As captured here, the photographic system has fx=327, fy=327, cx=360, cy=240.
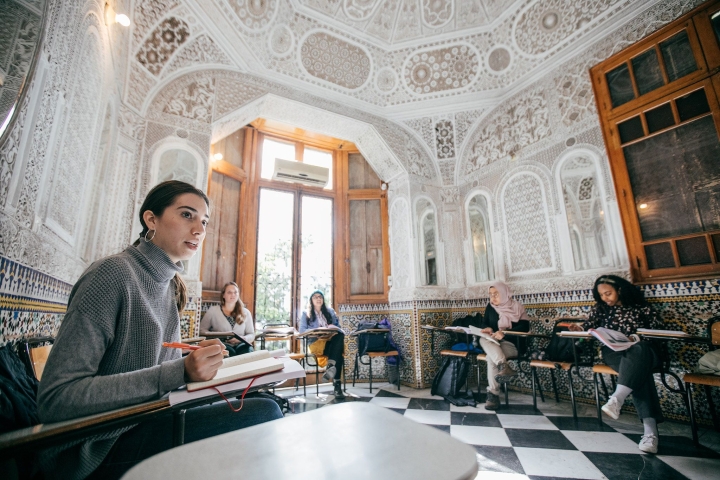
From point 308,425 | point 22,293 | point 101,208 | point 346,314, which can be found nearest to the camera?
point 308,425

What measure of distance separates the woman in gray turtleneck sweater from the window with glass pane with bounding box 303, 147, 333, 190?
16.0ft

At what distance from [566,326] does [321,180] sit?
409 centimetres

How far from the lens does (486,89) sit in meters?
4.96

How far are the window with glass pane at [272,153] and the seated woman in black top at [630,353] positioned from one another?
4770mm

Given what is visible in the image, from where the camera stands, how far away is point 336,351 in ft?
13.9

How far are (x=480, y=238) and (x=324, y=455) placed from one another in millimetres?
4994

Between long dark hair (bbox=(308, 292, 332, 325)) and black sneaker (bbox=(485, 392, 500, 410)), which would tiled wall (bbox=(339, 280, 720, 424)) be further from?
black sneaker (bbox=(485, 392, 500, 410))

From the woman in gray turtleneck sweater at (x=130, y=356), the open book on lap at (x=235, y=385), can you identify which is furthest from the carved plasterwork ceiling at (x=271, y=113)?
the open book on lap at (x=235, y=385)

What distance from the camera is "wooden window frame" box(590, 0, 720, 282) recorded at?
9.89ft

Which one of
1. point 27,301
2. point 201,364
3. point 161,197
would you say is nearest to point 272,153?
point 27,301

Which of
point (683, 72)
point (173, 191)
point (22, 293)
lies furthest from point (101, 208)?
point (683, 72)

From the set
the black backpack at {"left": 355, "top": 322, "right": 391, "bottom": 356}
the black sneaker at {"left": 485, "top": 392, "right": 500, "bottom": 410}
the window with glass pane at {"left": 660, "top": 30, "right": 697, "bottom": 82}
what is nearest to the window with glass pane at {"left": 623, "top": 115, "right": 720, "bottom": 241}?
the window with glass pane at {"left": 660, "top": 30, "right": 697, "bottom": 82}

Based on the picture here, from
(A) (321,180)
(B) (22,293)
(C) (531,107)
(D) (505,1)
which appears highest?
(D) (505,1)

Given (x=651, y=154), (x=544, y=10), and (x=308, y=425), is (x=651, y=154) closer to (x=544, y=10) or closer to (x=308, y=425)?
(x=544, y=10)
